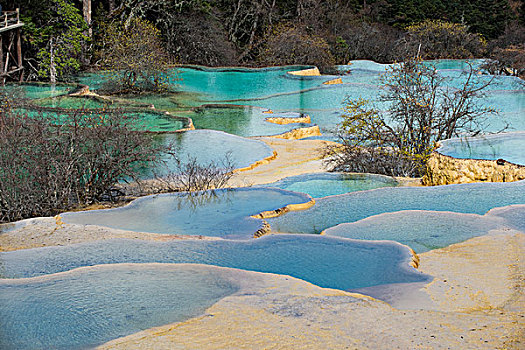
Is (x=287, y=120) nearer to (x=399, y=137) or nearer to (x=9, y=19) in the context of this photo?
(x=399, y=137)

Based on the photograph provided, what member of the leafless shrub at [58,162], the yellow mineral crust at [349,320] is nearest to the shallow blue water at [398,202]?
the yellow mineral crust at [349,320]

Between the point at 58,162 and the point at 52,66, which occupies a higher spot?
the point at 52,66

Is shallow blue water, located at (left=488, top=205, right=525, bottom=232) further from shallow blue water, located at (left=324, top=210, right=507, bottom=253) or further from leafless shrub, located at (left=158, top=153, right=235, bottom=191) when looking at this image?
leafless shrub, located at (left=158, top=153, right=235, bottom=191)

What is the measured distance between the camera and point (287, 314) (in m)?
3.19

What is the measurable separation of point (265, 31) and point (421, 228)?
20248mm

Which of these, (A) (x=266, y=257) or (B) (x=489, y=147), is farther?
(B) (x=489, y=147)

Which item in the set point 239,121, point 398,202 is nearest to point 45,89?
point 239,121

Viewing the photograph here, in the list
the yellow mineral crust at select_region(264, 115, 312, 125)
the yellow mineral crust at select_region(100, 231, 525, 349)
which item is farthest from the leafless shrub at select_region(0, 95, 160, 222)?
the yellow mineral crust at select_region(264, 115, 312, 125)

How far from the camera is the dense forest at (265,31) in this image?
1770cm

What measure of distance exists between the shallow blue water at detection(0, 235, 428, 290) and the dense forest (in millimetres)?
13040

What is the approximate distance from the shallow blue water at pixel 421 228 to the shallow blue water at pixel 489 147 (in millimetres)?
2106

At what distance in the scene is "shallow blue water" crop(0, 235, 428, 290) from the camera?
13.2ft

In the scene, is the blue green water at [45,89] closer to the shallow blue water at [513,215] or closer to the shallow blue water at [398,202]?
the shallow blue water at [398,202]

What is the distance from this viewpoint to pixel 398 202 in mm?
5973
